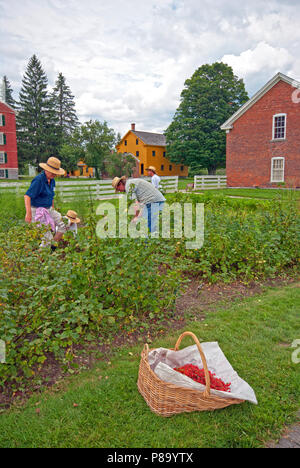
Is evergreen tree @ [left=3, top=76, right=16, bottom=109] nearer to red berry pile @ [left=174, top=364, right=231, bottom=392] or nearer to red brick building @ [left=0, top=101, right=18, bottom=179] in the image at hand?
red brick building @ [left=0, top=101, right=18, bottom=179]

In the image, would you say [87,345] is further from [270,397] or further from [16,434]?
[270,397]

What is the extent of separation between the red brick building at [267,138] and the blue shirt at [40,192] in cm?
1660

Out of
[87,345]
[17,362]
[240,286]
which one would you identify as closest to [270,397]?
[87,345]

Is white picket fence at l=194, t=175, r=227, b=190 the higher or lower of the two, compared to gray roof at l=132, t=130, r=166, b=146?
lower

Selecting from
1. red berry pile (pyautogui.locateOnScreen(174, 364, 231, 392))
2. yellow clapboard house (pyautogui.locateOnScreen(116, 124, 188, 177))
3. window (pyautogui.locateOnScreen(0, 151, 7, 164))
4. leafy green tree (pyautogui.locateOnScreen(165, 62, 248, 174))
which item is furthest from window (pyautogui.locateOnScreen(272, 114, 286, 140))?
window (pyautogui.locateOnScreen(0, 151, 7, 164))

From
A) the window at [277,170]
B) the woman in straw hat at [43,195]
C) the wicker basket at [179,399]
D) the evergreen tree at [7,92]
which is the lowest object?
the wicker basket at [179,399]

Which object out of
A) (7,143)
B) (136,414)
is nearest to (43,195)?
(136,414)

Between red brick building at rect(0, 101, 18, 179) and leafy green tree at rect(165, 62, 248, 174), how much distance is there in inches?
667

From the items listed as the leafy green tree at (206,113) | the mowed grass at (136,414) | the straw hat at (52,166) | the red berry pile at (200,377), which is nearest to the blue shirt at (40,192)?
the straw hat at (52,166)

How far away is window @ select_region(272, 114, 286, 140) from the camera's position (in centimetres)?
2064

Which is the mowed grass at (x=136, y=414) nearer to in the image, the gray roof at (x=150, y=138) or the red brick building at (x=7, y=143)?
the red brick building at (x=7, y=143)

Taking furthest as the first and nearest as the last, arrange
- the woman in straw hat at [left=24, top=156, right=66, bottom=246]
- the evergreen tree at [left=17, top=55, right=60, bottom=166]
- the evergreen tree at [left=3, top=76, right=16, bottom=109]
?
1. the evergreen tree at [left=3, top=76, right=16, bottom=109]
2. the evergreen tree at [left=17, top=55, right=60, bottom=166]
3. the woman in straw hat at [left=24, top=156, right=66, bottom=246]

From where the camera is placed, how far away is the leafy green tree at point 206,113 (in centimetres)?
3488
